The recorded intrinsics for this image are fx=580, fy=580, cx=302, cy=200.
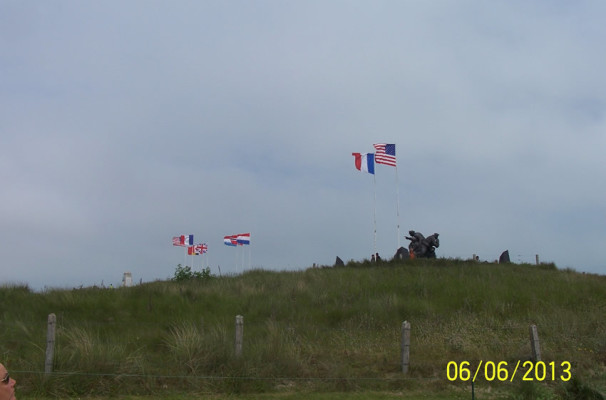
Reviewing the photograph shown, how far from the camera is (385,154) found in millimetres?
31516

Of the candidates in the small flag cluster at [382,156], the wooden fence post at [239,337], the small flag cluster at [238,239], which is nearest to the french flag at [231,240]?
the small flag cluster at [238,239]

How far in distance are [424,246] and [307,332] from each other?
1752 cm

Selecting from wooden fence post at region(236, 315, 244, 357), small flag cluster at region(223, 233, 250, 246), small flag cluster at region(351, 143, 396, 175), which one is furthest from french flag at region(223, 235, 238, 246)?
wooden fence post at region(236, 315, 244, 357)

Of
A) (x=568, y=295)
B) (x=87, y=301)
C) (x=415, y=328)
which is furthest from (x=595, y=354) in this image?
A: (x=87, y=301)

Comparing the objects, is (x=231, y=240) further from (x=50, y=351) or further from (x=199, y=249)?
(x=50, y=351)

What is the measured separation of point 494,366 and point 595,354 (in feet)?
9.22

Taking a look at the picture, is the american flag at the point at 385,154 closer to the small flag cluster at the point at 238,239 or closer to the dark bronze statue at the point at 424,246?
the dark bronze statue at the point at 424,246

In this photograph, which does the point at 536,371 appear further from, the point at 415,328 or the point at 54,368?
the point at 54,368

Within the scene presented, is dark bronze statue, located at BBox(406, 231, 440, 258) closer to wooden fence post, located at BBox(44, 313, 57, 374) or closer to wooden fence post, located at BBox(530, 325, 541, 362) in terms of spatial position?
wooden fence post, located at BBox(530, 325, 541, 362)

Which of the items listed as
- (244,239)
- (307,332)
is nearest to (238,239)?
(244,239)
